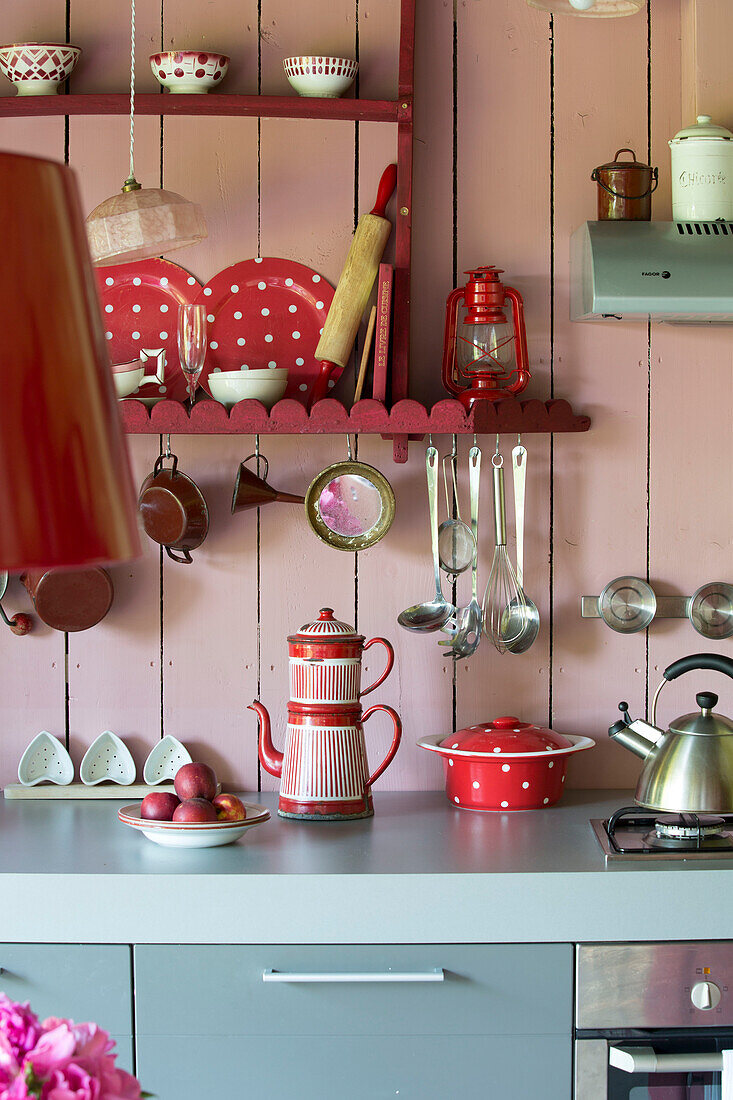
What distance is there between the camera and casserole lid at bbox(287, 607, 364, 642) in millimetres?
2154

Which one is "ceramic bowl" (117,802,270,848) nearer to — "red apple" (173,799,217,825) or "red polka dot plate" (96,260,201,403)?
"red apple" (173,799,217,825)

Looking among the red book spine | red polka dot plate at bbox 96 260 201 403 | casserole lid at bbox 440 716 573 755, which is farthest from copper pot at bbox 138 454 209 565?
casserole lid at bbox 440 716 573 755

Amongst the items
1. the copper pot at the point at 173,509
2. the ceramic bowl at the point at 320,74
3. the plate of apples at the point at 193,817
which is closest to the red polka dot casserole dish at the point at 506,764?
the plate of apples at the point at 193,817

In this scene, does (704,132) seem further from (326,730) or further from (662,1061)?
(662,1061)

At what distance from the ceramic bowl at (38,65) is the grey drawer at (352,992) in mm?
1615

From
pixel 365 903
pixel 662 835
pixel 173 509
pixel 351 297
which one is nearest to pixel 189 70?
pixel 351 297

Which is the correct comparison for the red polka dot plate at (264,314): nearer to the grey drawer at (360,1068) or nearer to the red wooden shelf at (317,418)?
the red wooden shelf at (317,418)

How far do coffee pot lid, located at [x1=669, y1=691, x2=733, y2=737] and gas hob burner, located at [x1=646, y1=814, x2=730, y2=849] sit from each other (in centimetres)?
19

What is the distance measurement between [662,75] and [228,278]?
984 mm

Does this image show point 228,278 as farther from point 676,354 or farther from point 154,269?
point 676,354

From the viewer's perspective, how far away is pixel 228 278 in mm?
2357

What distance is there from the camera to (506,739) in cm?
217

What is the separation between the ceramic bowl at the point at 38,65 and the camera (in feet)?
7.29

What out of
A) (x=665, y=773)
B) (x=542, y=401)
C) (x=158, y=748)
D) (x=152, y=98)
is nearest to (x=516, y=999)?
(x=665, y=773)
